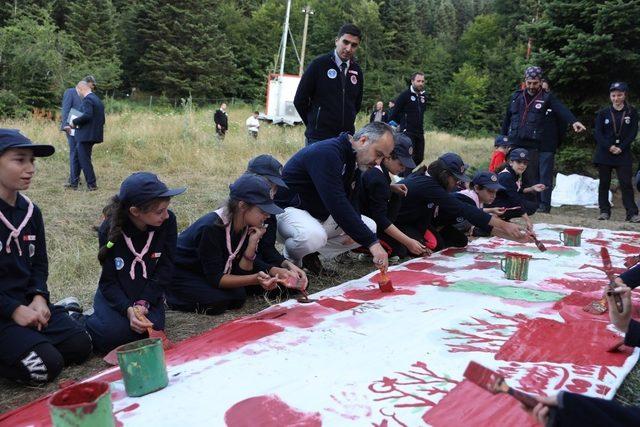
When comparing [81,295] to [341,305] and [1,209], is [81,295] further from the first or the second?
[341,305]

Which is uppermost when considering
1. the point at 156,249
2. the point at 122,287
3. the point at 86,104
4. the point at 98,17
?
the point at 98,17

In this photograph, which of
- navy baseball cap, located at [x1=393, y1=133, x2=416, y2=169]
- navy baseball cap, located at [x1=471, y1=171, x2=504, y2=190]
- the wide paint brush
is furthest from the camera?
navy baseball cap, located at [x1=471, y1=171, x2=504, y2=190]

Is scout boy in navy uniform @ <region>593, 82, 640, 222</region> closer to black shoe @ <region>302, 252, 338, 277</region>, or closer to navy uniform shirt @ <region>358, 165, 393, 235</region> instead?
navy uniform shirt @ <region>358, 165, 393, 235</region>

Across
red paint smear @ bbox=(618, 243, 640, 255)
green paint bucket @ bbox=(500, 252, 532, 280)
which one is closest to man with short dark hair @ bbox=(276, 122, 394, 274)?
green paint bucket @ bbox=(500, 252, 532, 280)

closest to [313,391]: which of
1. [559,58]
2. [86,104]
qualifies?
[86,104]

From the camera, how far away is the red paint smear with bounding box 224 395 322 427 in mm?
1683

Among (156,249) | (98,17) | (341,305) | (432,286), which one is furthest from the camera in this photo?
(98,17)

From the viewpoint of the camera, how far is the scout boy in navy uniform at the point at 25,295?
2152 millimetres

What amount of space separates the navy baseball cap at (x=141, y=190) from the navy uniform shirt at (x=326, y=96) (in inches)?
88.1

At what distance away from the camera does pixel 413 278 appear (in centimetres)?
357

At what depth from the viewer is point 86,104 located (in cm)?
684

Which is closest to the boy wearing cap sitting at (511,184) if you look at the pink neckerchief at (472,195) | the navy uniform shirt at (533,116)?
the pink neckerchief at (472,195)

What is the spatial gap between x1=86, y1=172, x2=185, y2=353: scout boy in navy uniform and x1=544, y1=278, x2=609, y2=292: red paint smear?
2383 mm

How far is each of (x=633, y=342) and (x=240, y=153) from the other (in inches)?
323
